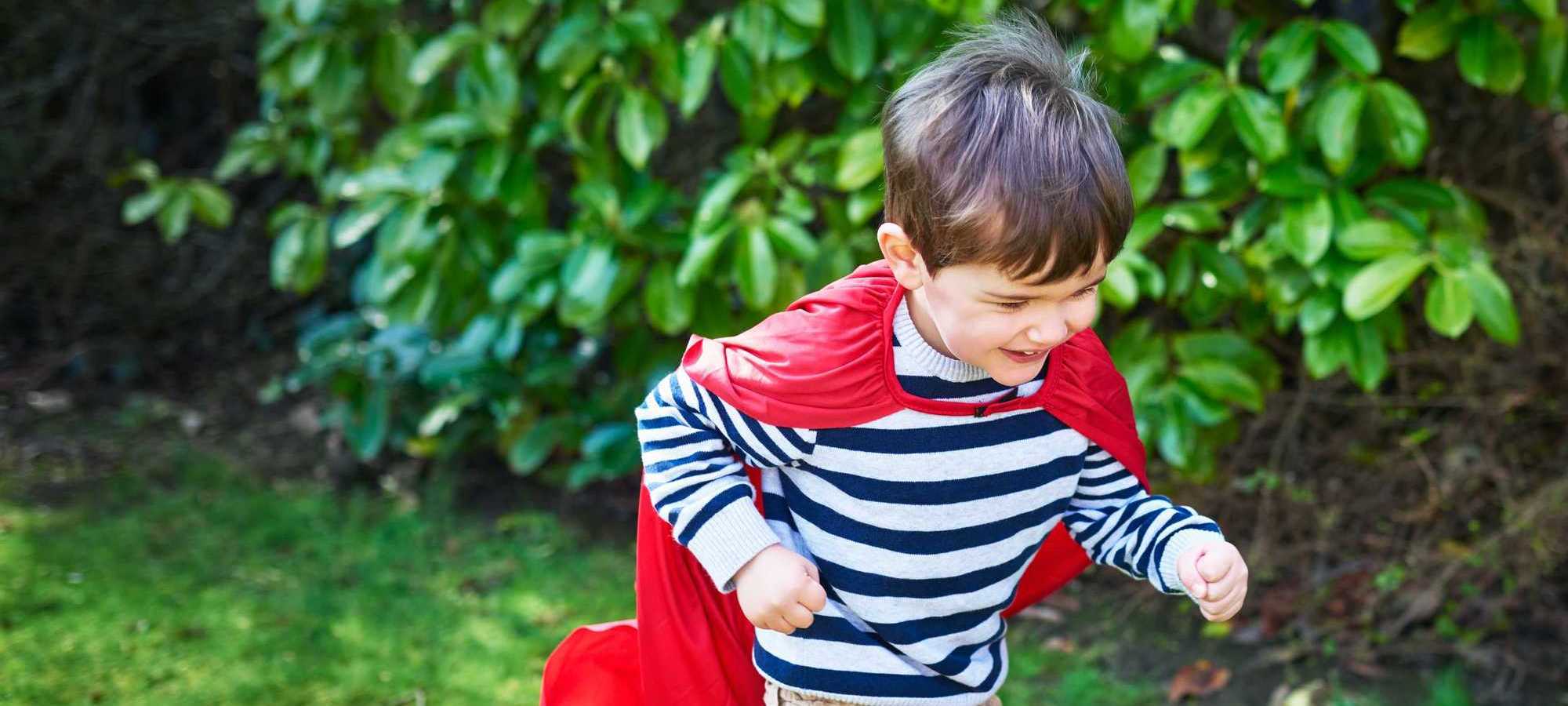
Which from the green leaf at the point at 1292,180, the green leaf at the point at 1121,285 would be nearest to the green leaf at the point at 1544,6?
the green leaf at the point at 1292,180

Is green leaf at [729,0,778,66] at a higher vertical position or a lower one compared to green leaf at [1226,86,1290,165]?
higher

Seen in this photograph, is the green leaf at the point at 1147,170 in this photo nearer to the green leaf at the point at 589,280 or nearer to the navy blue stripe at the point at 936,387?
the green leaf at the point at 589,280

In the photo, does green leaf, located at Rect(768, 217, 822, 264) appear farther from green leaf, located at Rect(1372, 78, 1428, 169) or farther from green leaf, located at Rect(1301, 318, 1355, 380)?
green leaf, located at Rect(1372, 78, 1428, 169)

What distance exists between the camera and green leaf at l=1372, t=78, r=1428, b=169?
259cm

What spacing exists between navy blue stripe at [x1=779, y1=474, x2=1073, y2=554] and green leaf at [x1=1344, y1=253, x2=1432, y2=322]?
1145mm

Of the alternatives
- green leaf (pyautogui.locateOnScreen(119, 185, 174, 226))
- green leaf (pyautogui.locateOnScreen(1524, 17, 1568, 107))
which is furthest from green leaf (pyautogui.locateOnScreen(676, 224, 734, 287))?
green leaf (pyautogui.locateOnScreen(119, 185, 174, 226))

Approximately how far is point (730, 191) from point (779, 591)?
64.1 inches

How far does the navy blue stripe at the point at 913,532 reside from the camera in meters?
1.62

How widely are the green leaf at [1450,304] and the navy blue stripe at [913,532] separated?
1178 millimetres

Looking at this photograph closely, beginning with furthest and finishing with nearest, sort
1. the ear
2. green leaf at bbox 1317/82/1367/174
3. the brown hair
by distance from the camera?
green leaf at bbox 1317/82/1367/174
the ear
the brown hair

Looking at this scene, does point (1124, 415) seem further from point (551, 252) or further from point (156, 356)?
point (156, 356)

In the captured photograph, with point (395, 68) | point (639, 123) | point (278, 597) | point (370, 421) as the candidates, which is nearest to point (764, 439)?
point (639, 123)

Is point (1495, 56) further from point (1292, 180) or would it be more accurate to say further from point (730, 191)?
point (730, 191)

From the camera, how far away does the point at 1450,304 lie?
2500 millimetres
